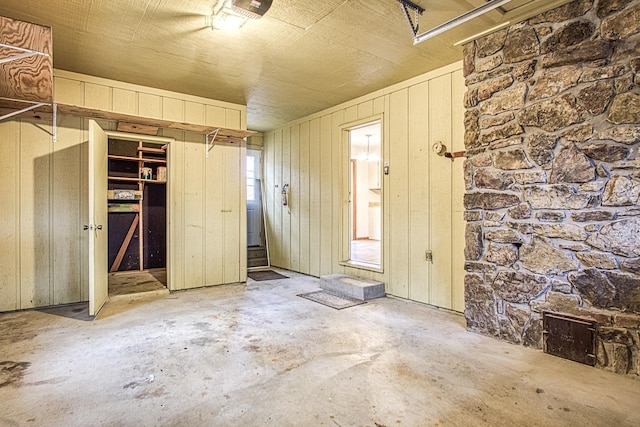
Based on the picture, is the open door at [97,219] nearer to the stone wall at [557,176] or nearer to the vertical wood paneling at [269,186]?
the vertical wood paneling at [269,186]

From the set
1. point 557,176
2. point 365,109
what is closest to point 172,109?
point 365,109

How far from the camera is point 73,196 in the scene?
157 inches

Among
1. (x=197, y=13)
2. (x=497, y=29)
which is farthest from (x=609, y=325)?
(x=197, y=13)

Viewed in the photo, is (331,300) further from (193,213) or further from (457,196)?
(193,213)

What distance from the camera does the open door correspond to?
3399 millimetres

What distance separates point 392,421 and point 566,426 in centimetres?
88

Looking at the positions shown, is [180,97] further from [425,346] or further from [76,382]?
[425,346]

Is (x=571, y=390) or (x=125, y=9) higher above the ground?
(x=125, y=9)

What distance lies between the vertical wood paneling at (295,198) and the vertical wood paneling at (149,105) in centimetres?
221

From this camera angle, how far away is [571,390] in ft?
6.82

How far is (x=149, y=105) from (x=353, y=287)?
349 cm

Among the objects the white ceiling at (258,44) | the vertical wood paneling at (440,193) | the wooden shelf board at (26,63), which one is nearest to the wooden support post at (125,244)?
the white ceiling at (258,44)

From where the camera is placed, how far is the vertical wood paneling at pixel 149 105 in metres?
4.34

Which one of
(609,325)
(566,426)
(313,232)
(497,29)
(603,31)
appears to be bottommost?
(566,426)
